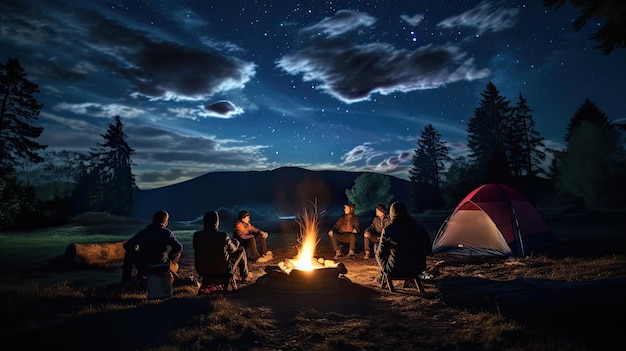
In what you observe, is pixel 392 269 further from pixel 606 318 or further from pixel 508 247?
Result: pixel 508 247

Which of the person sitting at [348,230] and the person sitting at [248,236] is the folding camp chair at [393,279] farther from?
the person sitting at [248,236]

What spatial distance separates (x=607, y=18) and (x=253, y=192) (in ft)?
418

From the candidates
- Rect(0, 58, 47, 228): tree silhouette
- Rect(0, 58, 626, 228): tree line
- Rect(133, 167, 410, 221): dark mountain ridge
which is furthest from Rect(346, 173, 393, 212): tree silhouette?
Rect(133, 167, 410, 221): dark mountain ridge

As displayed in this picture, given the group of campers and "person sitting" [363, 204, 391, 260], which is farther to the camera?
"person sitting" [363, 204, 391, 260]

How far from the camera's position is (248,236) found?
12.2 metres

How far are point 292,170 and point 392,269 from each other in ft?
461

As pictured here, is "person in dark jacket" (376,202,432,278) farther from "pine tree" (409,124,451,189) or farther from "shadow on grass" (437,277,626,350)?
"pine tree" (409,124,451,189)

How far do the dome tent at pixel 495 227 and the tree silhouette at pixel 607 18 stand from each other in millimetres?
5104

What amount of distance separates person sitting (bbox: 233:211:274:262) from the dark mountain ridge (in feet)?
345

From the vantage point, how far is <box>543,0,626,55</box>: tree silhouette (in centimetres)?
949

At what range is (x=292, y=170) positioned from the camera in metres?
148

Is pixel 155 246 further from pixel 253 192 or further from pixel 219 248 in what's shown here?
Result: pixel 253 192

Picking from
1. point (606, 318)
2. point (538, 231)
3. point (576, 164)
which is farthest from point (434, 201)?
point (606, 318)

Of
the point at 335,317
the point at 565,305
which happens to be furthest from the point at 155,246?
the point at 565,305
